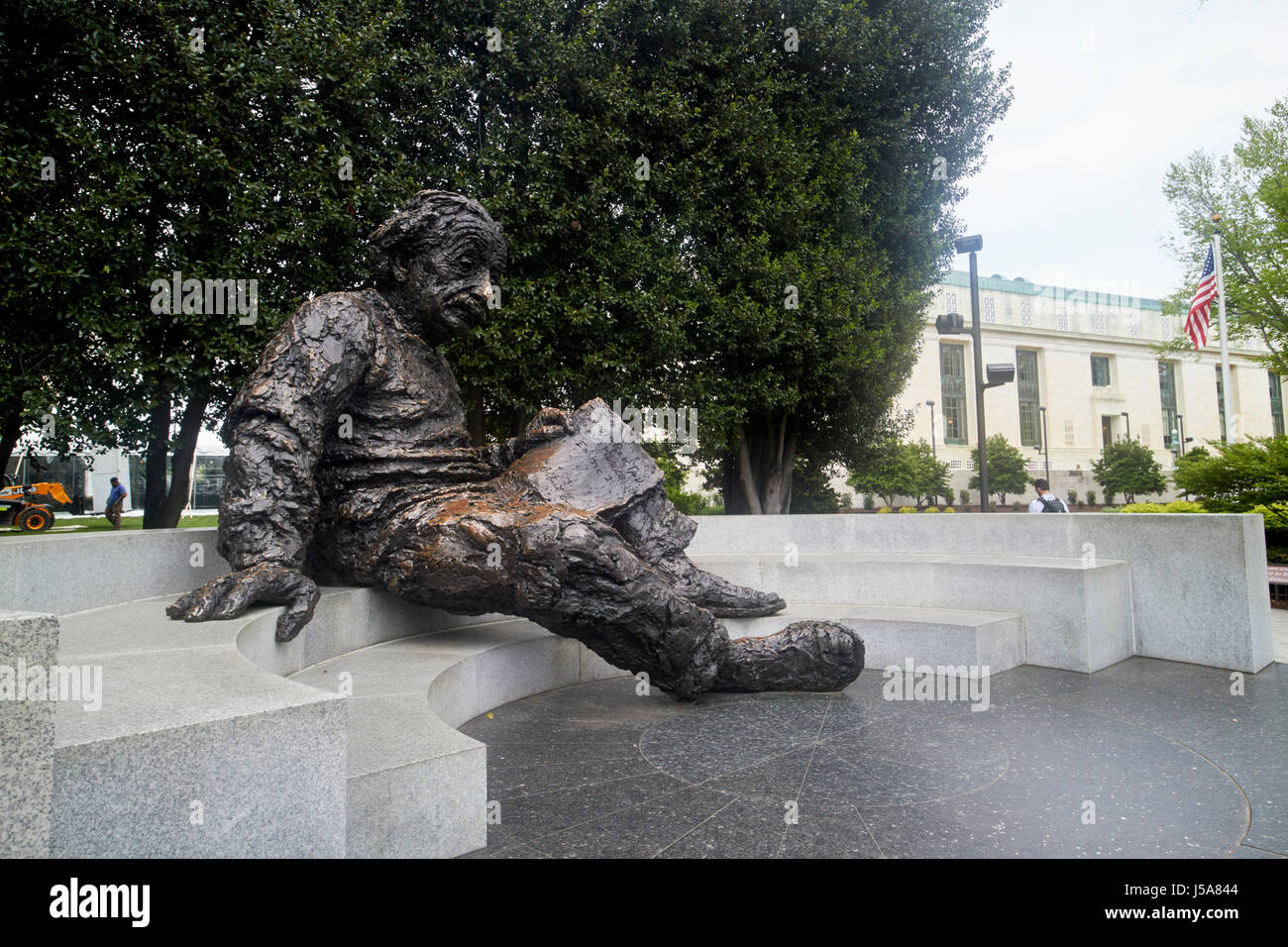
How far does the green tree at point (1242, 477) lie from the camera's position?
33.4 ft

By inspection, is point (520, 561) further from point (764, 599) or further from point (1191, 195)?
point (1191, 195)

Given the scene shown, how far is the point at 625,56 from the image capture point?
10992 mm

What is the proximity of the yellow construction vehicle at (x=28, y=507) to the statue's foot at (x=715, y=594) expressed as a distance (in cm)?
1553

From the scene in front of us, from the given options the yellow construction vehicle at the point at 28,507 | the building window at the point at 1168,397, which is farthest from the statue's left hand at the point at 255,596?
the building window at the point at 1168,397

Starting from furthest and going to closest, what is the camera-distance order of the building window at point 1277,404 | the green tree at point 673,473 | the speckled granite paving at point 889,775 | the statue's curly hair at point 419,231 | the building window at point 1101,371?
the building window at point 1277,404 < the building window at point 1101,371 < the green tree at point 673,473 < the statue's curly hair at point 419,231 < the speckled granite paving at point 889,775

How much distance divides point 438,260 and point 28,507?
18.9 m

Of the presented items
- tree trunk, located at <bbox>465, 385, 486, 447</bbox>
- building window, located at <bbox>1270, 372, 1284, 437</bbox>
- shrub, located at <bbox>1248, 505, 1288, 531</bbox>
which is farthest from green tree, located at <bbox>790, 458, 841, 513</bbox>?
building window, located at <bbox>1270, 372, 1284, 437</bbox>

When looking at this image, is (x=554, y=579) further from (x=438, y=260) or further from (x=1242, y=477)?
(x=1242, y=477)

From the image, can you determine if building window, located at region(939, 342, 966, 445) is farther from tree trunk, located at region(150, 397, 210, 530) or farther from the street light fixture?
tree trunk, located at region(150, 397, 210, 530)

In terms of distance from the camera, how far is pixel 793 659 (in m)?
4.28

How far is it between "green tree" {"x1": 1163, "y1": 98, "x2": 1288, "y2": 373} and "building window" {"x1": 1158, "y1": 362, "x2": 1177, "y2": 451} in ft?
147

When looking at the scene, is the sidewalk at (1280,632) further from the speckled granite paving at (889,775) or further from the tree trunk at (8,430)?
the tree trunk at (8,430)

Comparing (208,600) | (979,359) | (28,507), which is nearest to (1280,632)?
(979,359)
